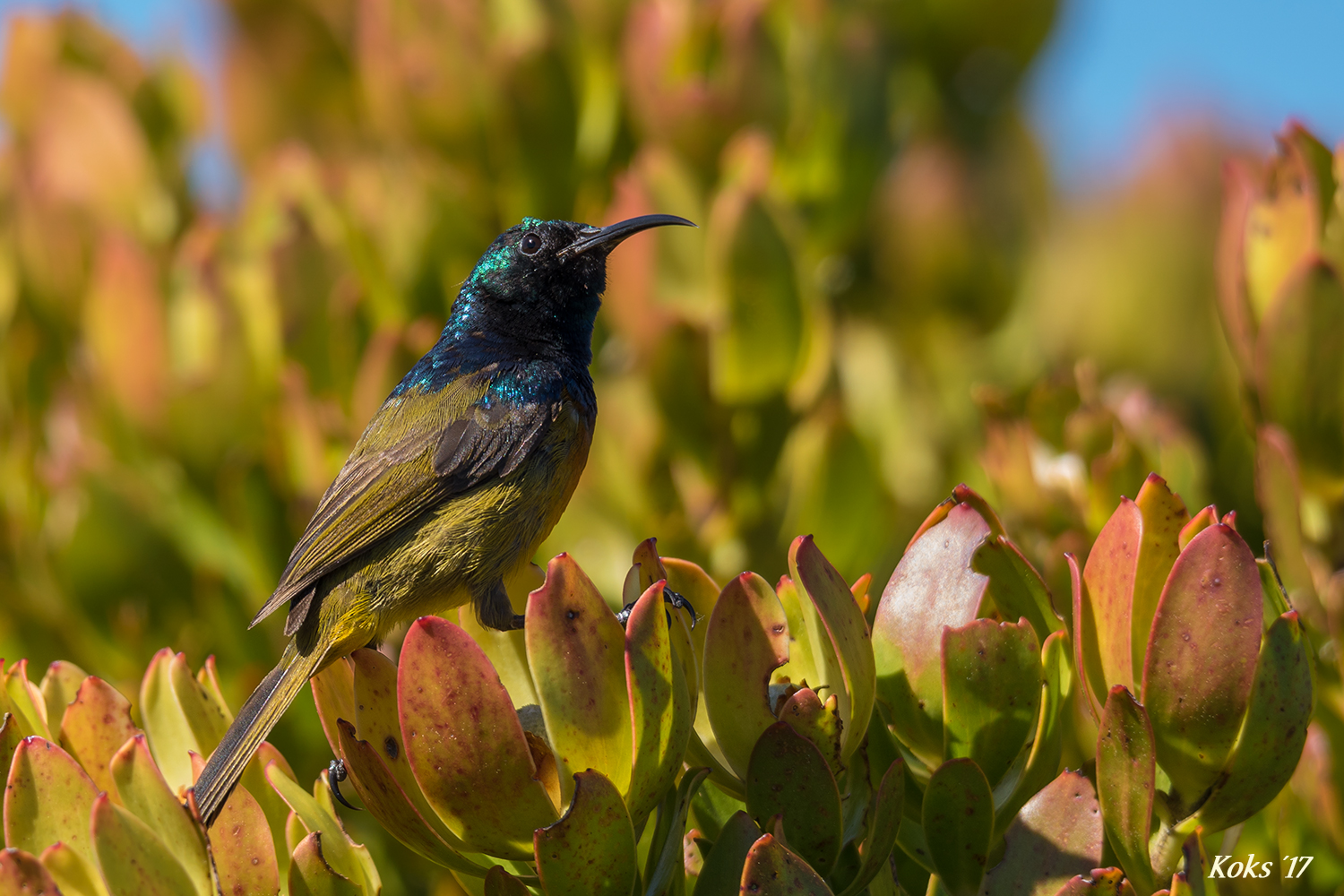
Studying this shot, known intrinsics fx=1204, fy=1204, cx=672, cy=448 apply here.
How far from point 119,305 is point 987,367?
9.22 ft

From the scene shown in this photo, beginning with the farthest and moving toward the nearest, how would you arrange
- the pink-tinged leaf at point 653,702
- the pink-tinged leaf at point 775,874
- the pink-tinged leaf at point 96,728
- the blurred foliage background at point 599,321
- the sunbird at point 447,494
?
the blurred foliage background at point 599,321, the sunbird at point 447,494, the pink-tinged leaf at point 96,728, the pink-tinged leaf at point 653,702, the pink-tinged leaf at point 775,874

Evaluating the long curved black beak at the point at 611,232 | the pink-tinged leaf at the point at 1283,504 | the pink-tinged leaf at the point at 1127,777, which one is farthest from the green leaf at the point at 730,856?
the long curved black beak at the point at 611,232

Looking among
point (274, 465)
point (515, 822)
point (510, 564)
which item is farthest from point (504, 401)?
point (515, 822)

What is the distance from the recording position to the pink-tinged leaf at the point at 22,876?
1348mm

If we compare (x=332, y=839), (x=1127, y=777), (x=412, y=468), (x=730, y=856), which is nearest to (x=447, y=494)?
(x=412, y=468)

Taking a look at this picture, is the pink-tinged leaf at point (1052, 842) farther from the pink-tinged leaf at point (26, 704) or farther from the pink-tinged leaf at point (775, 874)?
the pink-tinged leaf at point (26, 704)

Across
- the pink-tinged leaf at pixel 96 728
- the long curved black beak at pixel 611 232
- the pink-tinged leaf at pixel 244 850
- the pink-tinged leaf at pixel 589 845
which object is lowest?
the pink-tinged leaf at pixel 589 845

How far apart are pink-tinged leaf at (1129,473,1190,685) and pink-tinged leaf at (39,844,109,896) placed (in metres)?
1.32

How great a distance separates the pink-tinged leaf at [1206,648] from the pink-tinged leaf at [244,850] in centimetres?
113

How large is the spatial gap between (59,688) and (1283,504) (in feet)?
6.95

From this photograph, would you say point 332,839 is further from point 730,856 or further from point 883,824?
point 883,824

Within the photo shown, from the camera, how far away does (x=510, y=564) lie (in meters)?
2.55

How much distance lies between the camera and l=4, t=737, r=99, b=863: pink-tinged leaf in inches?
59.2

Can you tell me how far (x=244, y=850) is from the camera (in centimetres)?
156
